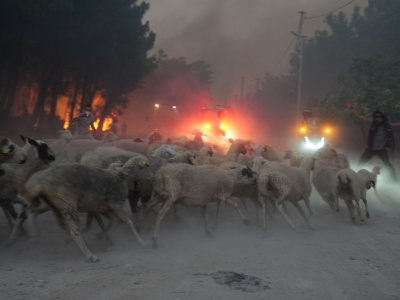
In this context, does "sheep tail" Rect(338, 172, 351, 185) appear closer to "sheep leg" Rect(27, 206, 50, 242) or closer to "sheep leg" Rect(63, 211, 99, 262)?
"sheep leg" Rect(63, 211, 99, 262)

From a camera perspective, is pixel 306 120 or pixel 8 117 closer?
pixel 306 120

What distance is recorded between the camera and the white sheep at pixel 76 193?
19.2 ft

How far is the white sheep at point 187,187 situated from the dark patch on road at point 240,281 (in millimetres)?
1617

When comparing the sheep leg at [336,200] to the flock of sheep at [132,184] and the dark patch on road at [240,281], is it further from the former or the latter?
the dark patch on road at [240,281]

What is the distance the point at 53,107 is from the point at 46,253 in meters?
21.8

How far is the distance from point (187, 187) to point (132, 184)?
3.31 feet

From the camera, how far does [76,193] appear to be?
601 centimetres

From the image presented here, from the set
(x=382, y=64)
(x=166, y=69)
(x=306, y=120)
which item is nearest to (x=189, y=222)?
(x=306, y=120)

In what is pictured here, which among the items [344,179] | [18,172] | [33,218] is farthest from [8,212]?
[344,179]

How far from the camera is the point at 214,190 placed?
7461 millimetres

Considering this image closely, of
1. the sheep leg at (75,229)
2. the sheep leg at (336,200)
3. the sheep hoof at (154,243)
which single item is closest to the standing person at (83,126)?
the sheep hoof at (154,243)

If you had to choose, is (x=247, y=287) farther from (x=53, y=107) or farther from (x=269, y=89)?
(x=269, y=89)

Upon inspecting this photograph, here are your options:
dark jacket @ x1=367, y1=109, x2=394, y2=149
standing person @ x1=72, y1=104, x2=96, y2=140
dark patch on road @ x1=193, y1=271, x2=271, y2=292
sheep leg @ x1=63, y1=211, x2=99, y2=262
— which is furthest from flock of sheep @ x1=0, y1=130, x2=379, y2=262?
dark jacket @ x1=367, y1=109, x2=394, y2=149

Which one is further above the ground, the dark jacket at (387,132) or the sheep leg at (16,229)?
the dark jacket at (387,132)
